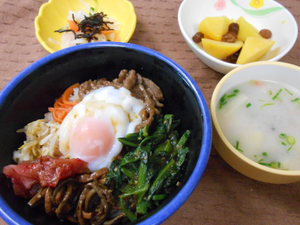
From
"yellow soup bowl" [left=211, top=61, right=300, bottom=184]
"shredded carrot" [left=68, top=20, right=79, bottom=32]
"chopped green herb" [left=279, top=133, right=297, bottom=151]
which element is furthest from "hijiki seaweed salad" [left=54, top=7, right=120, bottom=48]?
"chopped green herb" [left=279, top=133, right=297, bottom=151]

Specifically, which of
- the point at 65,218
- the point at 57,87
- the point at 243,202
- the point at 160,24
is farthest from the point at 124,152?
the point at 160,24

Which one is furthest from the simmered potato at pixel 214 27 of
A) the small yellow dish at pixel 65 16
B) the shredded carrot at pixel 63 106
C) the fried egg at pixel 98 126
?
the shredded carrot at pixel 63 106

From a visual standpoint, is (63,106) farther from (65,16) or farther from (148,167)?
(65,16)

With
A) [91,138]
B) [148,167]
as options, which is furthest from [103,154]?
[148,167]

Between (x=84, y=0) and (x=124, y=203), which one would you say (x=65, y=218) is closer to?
(x=124, y=203)

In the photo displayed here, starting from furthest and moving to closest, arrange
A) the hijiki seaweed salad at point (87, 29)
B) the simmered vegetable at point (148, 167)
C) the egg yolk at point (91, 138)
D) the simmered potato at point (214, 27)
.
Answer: the hijiki seaweed salad at point (87, 29)
the simmered potato at point (214, 27)
the egg yolk at point (91, 138)
the simmered vegetable at point (148, 167)

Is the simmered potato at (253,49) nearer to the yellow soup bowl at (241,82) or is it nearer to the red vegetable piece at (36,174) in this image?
the yellow soup bowl at (241,82)
